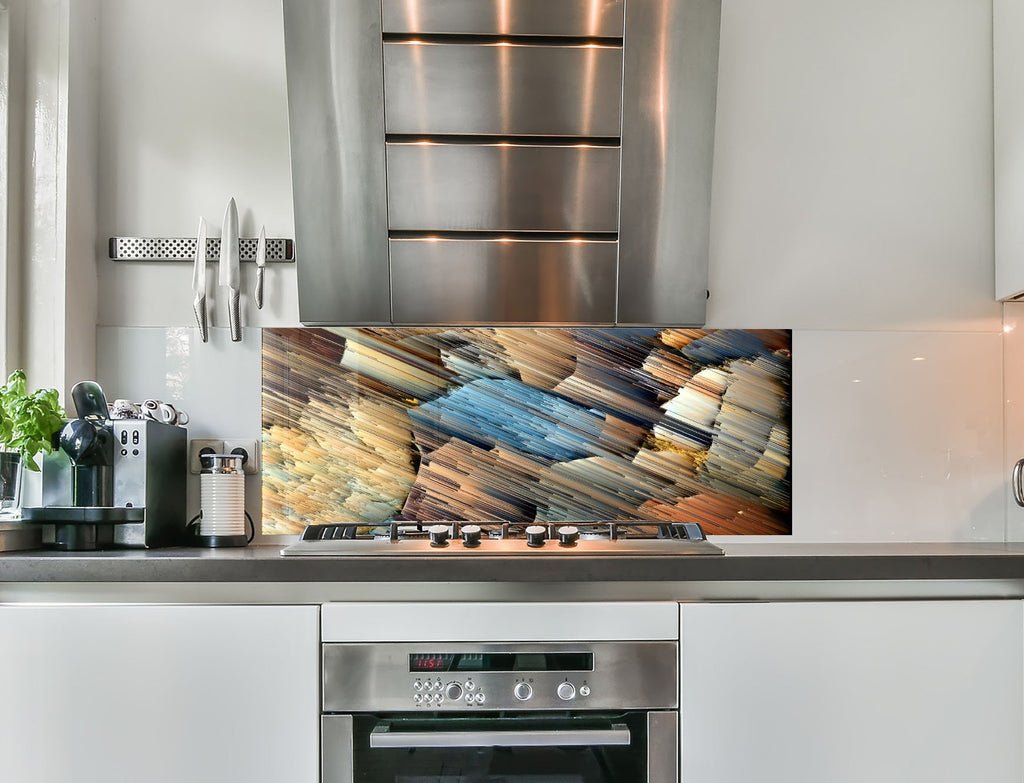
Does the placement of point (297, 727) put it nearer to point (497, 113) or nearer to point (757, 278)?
point (497, 113)

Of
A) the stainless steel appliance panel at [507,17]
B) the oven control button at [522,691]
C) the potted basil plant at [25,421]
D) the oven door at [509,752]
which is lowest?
the oven door at [509,752]

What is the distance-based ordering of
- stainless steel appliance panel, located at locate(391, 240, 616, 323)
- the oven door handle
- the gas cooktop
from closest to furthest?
the oven door handle < the gas cooktop < stainless steel appliance panel, located at locate(391, 240, 616, 323)

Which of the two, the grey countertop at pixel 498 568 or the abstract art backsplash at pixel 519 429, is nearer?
the grey countertop at pixel 498 568

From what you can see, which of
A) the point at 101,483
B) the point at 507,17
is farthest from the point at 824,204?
the point at 101,483

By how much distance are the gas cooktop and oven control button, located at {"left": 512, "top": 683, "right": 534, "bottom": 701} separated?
0.24 meters

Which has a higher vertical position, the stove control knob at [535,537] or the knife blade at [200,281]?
the knife blade at [200,281]

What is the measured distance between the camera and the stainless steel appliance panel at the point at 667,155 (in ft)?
6.37

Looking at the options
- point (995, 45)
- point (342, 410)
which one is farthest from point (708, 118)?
point (342, 410)

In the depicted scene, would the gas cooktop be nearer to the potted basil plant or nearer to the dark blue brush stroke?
the dark blue brush stroke

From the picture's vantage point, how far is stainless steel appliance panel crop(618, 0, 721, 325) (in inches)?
76.4

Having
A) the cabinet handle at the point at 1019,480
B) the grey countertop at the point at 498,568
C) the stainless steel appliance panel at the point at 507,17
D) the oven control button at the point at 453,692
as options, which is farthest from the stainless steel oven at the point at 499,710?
the stainless steel appliance panel at the point at 507,17

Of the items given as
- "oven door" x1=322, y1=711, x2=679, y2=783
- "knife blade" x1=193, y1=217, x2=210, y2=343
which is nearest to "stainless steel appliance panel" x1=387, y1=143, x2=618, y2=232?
"knife blade" x1=193, y1=217, x2=210, y2=343

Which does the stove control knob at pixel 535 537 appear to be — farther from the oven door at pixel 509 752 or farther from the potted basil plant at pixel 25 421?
the potted basil plant at pixel 25 421

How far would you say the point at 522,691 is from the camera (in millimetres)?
1533
